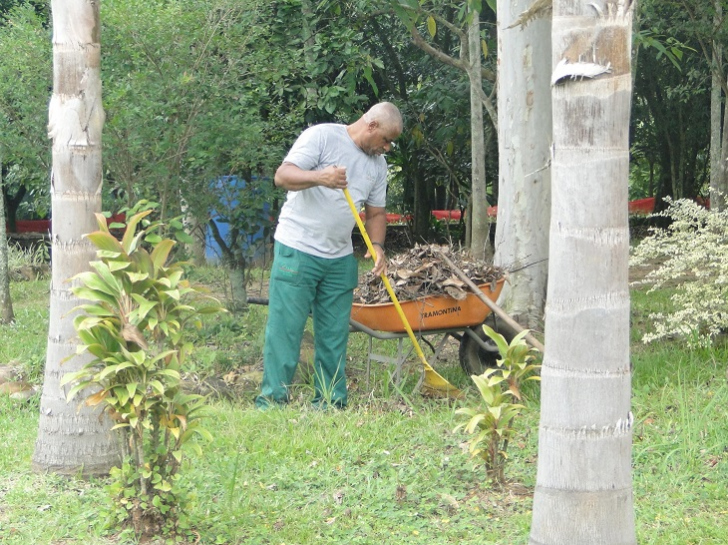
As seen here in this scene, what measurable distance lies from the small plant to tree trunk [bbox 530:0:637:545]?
126 centimetres

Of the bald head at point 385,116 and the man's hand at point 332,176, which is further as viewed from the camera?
the bald head at point 385,116

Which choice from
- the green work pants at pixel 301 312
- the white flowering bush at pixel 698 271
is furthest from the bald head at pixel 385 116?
the white flowering bush at pixel 698 271

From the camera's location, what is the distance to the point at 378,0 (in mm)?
10812

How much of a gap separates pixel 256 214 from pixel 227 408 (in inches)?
119

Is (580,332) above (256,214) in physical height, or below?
below

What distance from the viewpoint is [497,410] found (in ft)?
14.3

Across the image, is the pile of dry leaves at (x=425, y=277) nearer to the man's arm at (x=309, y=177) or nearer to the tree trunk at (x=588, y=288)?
the man's arm at (x=309, y=177)

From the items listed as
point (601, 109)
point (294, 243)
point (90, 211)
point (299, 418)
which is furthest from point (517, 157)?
point (601, 109)

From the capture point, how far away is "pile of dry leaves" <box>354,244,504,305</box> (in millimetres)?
6297

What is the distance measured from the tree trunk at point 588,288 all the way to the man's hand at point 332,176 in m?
2.64

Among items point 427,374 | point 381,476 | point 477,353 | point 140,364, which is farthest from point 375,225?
point 140,364

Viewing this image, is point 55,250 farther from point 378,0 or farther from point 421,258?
point 378,0

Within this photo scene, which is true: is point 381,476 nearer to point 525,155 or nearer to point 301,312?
point 301,312

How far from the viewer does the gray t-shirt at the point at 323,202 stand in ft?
19.6
